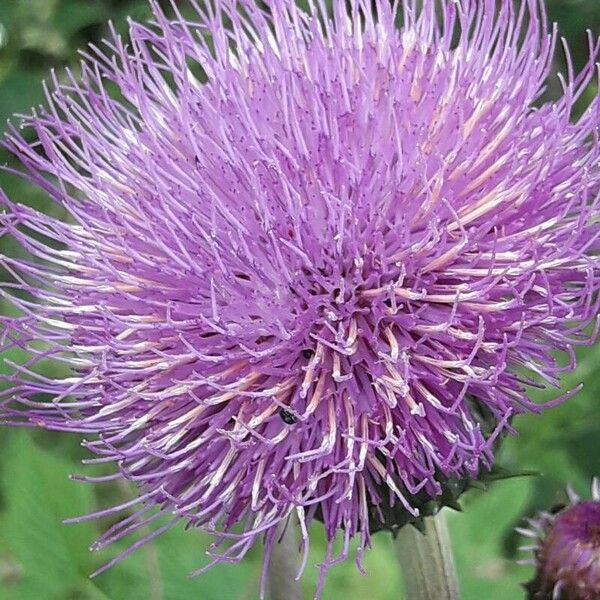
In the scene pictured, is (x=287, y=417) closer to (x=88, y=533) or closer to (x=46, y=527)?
(x=88, y=533)

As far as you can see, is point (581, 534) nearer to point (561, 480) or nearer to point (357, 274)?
point (357, 274)

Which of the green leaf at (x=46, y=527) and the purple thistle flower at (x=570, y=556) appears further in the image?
the green leaf at (x=46, y=527)

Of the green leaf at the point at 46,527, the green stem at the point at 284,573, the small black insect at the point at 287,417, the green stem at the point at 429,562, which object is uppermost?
the green leaf at the point at 46,527

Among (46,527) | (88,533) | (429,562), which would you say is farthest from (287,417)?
(46,527)

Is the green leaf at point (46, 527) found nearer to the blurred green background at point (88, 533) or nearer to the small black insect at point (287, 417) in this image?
the blurred green background at point (88, 533)

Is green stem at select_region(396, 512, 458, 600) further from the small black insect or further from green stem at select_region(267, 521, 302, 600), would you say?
the small black insect

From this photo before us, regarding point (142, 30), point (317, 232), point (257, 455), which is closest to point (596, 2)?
point (142, 30)

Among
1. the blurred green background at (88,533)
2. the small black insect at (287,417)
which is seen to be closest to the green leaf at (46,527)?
the blurred green background at (88,533)
